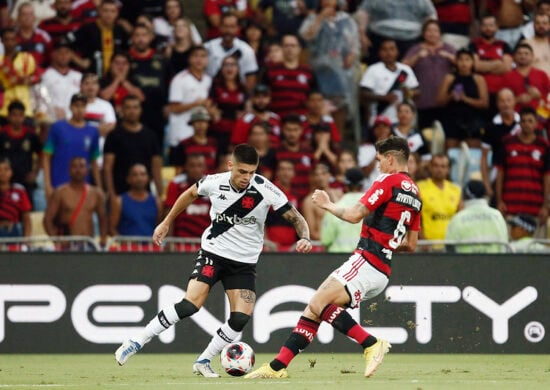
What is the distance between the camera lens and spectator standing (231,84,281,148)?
17812 millimetres

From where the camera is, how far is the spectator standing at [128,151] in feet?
56.1

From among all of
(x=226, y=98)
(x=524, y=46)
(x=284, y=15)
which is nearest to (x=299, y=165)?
(x=226, y=98)

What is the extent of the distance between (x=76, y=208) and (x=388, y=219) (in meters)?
6.93

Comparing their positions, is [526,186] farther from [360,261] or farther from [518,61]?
[360,261]

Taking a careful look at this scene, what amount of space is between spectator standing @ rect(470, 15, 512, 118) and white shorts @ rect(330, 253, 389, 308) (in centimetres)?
906

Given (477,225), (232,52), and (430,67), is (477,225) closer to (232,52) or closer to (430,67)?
(430,67)

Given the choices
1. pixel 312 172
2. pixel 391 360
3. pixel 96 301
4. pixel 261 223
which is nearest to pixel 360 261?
pixel 261 223

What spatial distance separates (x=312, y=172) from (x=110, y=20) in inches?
165

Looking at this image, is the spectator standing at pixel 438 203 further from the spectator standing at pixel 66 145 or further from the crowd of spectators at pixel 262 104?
the spectator standing at pixel 66 145

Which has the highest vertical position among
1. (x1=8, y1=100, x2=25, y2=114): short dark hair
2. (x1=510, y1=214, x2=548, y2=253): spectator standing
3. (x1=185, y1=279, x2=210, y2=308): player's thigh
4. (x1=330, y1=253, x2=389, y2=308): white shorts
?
(x1=330, y1=253, x2=389, y2=308): white shorts

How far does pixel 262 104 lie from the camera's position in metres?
18.0

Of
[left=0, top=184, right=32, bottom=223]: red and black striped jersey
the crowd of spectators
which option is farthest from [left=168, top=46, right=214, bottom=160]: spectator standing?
[left=0, top=184, right=32, bottom=223]: red and black striped jersey

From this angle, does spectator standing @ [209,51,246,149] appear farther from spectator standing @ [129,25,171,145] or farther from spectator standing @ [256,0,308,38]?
spectator standing @ [256,0,308,38]

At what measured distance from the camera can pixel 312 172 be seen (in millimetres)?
16984
